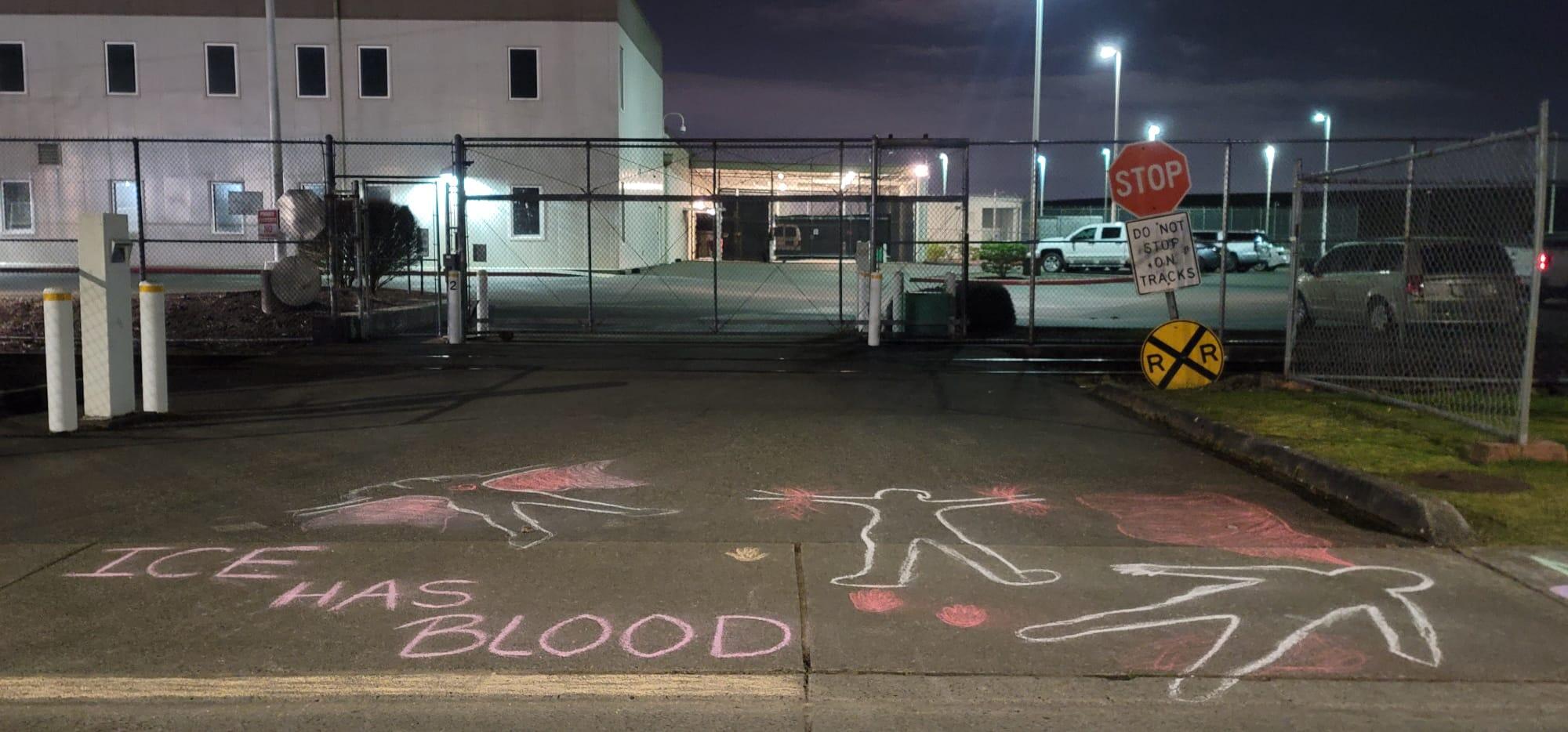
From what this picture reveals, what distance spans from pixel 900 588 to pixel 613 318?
15.2m

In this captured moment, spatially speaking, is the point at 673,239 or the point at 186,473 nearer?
the point at 186,473

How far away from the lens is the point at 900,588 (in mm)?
5684

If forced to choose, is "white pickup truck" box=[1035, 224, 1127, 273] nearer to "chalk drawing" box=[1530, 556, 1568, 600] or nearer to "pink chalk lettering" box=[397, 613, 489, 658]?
"chalk drawing" box=[1530, 556, 1568, 600]

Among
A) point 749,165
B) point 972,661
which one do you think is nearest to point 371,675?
point 972,661

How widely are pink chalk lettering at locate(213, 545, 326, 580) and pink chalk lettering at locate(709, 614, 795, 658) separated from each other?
239 centimetres

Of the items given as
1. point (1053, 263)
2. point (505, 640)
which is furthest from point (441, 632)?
point (1053, 263)

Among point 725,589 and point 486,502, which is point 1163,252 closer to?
point 486,502

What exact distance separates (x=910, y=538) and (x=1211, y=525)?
186 cm

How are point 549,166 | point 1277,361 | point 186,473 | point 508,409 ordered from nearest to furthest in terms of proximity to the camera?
point 186,473 < point 508,409 < point 1277,361 < point 549,166

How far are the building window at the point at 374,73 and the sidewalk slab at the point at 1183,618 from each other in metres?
30.4

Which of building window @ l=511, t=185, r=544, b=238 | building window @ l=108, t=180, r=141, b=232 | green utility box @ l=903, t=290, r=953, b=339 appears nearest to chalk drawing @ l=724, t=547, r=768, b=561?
green utility box @ l=903, t=290, r=953, b=339

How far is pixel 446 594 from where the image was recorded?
5.55 meters

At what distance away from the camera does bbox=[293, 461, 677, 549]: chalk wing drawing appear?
685 cm

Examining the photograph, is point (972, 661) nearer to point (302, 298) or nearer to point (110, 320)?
point (110, 320)
